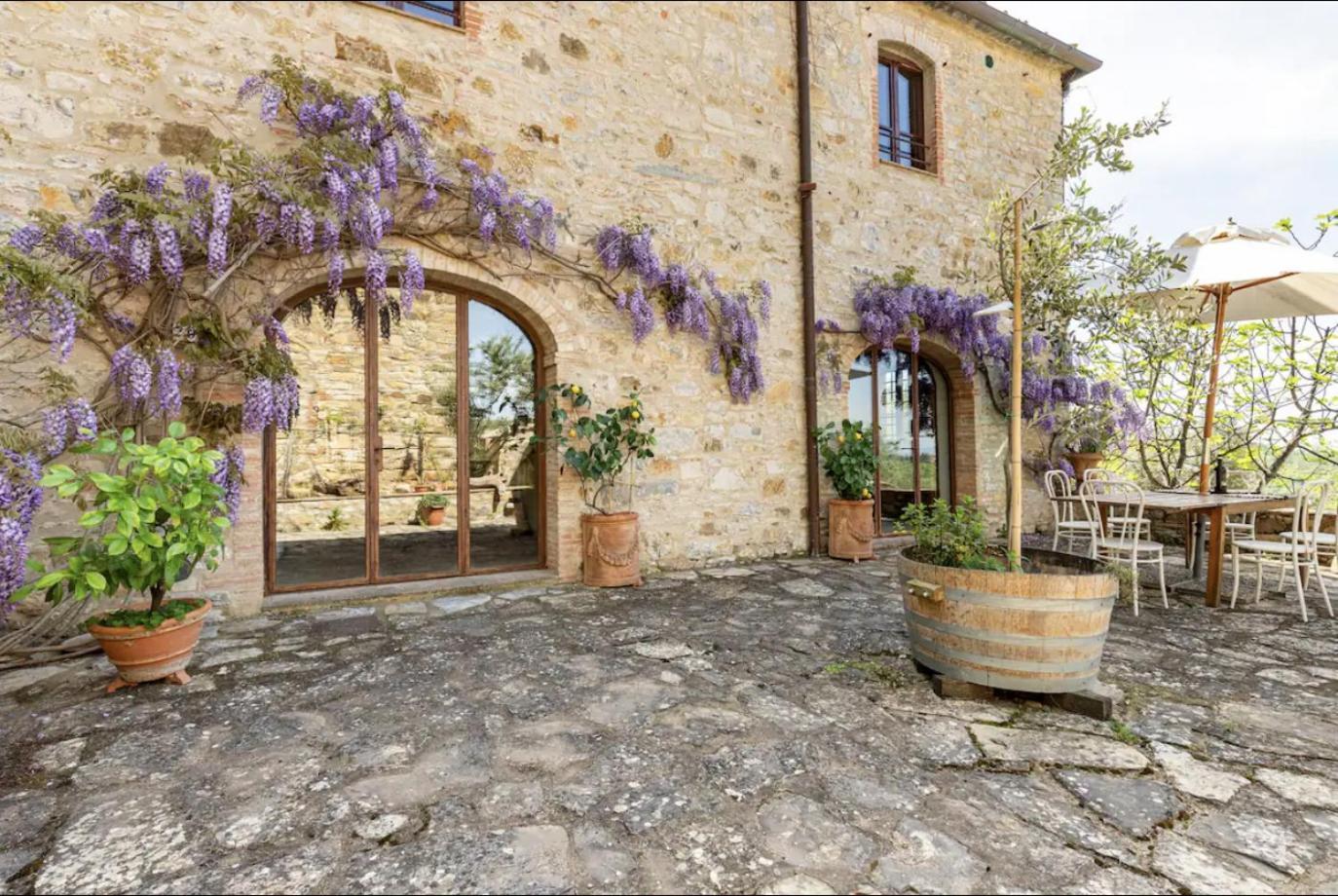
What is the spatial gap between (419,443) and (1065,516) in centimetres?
512

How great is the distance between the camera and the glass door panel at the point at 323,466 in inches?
143

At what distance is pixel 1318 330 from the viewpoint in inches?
207

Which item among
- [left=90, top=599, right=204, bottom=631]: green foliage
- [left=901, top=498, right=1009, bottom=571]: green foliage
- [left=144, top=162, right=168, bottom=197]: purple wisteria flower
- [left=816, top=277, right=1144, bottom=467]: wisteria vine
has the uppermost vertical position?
[left=144, top=162, right=168, bottom=197]: purple wisteria flower

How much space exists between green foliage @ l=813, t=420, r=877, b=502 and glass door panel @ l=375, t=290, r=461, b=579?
2778 millimetres

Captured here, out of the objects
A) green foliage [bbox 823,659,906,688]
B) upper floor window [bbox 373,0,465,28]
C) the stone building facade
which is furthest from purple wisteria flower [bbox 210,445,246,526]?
green foliage [bbox 823,659,906,688]

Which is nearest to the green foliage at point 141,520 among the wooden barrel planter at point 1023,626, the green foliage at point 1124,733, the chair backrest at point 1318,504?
the wooden barrel planter at point 1023,626

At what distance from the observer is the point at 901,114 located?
5.98 meters

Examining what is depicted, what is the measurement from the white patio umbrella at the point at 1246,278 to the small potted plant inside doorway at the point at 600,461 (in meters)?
2.87

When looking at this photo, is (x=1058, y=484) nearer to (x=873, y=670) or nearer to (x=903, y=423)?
(x=903, y=423)

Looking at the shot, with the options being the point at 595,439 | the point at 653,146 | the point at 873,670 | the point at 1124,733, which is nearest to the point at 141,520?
the point at 595,439

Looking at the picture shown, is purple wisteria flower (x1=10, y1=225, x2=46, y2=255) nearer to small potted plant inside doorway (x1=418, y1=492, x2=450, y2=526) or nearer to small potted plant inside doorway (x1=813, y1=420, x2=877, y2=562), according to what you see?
small potted plant inside doorway (x1=418, y1=492, x2=450, y2=526)

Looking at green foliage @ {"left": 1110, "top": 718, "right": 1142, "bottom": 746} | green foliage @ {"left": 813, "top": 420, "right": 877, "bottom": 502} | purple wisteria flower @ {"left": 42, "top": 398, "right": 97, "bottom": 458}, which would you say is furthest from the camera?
green foliage @ {"left": 813, "top": 420, "right": 877, "bottom": 502}

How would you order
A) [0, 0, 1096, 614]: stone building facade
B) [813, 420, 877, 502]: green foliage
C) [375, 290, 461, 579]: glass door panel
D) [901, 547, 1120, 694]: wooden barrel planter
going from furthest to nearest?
1. [813, 420, 877, 502]: green foliage
2. [375, 290, 461, 579]: glass door panel
3. [0, 0, 1096, 614]: stone building facade
4. [901, 547, 1120, 694]: wooden barrel planter

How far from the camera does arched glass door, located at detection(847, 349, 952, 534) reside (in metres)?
5.76
